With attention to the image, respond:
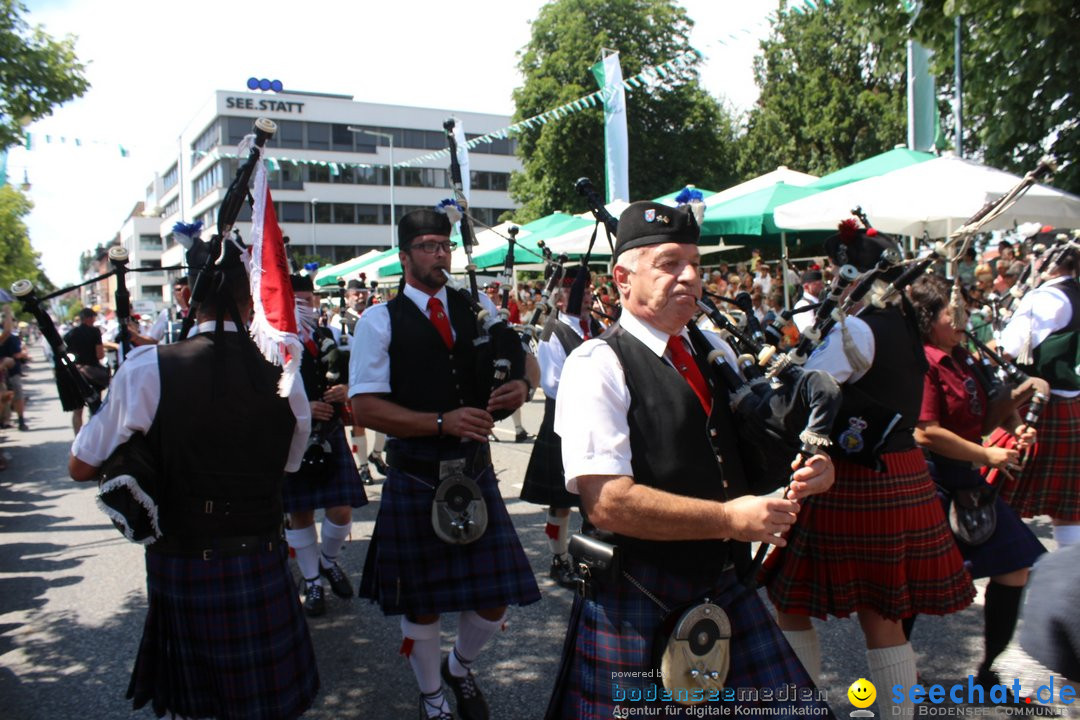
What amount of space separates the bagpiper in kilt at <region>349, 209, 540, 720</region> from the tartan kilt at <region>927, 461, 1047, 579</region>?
1614mm

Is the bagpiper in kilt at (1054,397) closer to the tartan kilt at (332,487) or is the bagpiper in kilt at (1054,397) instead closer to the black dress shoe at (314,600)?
the tartan kilt at (332,487)

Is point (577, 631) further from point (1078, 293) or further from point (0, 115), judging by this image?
point (0, 115)

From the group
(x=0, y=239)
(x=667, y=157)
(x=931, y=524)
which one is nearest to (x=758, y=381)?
(x=931, y=524)

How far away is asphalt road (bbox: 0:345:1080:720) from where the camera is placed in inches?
133

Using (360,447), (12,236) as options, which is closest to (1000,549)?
(360,447)

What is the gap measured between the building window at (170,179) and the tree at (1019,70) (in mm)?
A: 61061

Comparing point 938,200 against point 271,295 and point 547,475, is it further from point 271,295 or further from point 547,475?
point 271,295

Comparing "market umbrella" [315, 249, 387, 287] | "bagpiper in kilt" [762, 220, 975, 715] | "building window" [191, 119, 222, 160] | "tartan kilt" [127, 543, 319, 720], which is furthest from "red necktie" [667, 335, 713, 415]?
"building window" [191, 119, 222, 160]

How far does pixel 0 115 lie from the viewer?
21.2ft

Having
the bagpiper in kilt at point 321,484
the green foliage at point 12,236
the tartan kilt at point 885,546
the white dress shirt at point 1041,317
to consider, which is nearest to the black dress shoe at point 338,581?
the bagpiper in kilt at point 321,484

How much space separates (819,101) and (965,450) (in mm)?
28648

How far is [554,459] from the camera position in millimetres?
4539

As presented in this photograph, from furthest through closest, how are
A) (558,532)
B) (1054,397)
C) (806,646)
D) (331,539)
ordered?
(558,532)
(331,539)
(1054,397)
(806,646)

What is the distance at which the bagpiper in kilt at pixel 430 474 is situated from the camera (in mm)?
3104
